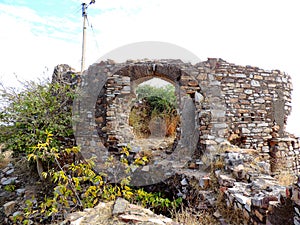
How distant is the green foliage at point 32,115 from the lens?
4816 millimetres

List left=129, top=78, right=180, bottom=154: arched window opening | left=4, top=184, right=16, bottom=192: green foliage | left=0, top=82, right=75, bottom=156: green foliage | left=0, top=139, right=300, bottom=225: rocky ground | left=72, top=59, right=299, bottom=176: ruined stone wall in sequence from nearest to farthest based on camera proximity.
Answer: left=0, top=139, right=300, bottom=225: rocky ground
left=0, top=82, right=75, bottom=156: green foliage
left=4, top=184, right=16, bottom=192: green foliage
left=72, top=59, right=299, bottom=176: ruined stone wall
left=129, top=78, right=180, bottom=154: arched window opening

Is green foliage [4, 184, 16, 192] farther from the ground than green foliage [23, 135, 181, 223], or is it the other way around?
green foliage [23, 135, 181, 223]

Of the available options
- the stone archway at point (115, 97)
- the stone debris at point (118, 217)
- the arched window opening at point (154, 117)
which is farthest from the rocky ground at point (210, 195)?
the arched window opening at point (154, 117)

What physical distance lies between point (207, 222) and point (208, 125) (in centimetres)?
257

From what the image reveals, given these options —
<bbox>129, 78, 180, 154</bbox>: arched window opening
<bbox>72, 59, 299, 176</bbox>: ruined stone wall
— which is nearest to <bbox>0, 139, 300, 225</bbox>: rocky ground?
<bbox>72, 59, 299, 176</bbox>: ruined stone wall

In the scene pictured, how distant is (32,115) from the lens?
16.6 feet

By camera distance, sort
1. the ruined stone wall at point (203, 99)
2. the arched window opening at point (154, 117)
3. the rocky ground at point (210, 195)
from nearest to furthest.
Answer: the rocky ground at point (210, 195)
the ruined stone wall at point (203, 99)
the arched window opening at point (154, 117)

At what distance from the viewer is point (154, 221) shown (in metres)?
2.36

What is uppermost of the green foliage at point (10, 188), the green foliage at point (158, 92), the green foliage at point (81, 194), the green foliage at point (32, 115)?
the green foliage at point (158, 92)

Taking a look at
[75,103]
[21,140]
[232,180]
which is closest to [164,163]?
[232,180]

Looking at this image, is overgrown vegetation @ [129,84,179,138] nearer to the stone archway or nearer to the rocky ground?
the rocky ground

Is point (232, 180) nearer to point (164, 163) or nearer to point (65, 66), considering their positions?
point (164, 163)

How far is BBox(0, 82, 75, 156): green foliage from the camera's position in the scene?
4.82 m

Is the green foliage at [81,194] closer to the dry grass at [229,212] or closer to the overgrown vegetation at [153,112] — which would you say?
the dry grass at [229,212]
